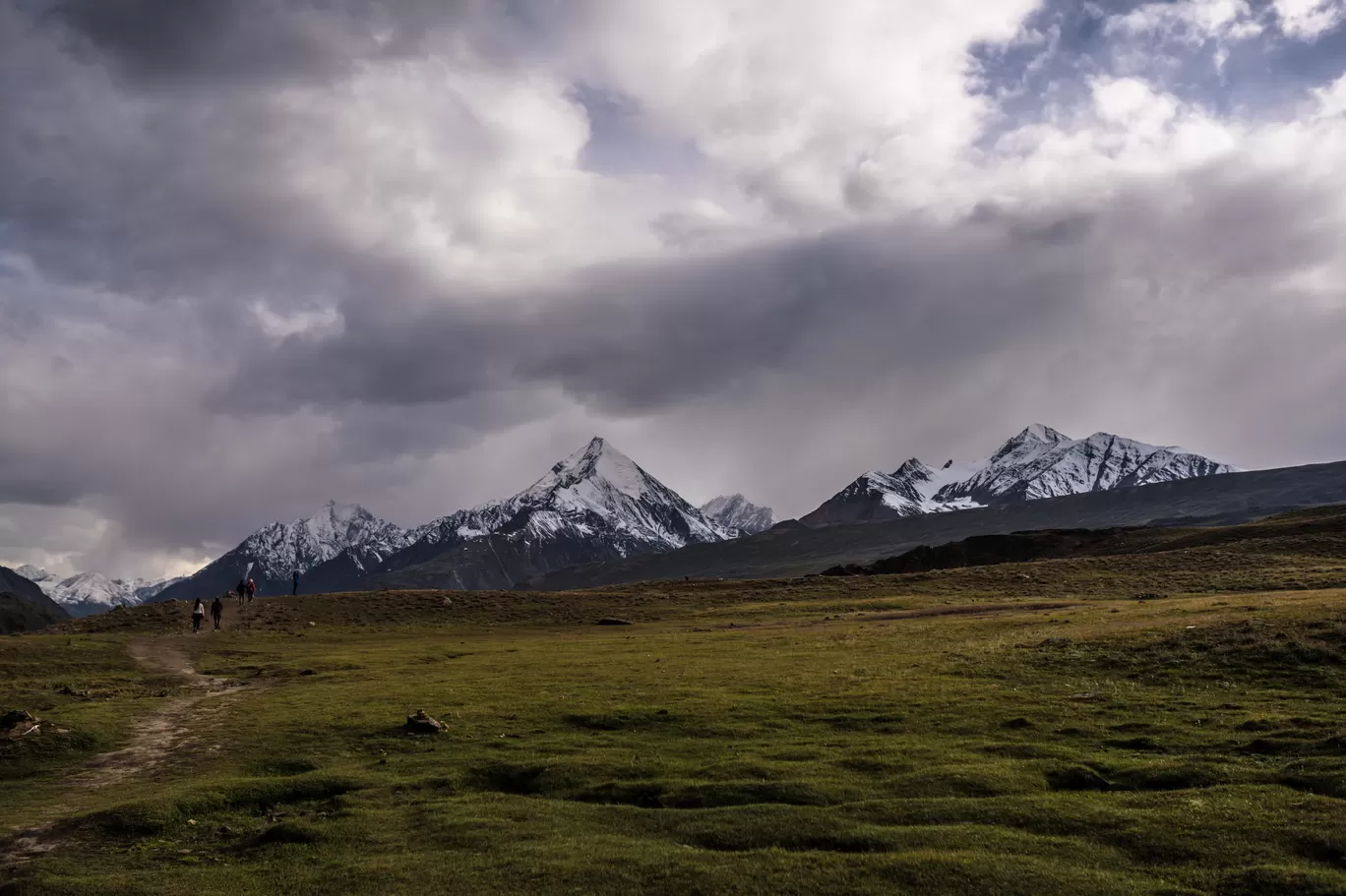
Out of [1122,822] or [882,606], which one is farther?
[882,606]

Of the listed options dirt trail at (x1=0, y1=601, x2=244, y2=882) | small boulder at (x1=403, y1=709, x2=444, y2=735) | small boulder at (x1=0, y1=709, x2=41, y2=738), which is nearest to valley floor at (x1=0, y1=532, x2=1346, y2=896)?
dirt trail at (x1=0, y1=601, x2=244, y2=882)

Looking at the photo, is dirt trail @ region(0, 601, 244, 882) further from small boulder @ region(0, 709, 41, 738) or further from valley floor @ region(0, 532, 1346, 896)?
small boulder @ region(0, 709, 41, 738)

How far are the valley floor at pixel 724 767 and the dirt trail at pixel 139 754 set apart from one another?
160mm

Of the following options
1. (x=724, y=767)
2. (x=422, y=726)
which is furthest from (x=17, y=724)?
(x=724, y=767)

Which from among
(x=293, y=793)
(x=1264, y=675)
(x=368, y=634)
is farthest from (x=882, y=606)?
(x=293, y=793)

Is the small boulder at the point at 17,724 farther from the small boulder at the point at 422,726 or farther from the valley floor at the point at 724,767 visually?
the small boulder at the point at 422,726

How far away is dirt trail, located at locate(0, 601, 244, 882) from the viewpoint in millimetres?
22516

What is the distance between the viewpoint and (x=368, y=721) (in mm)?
35594

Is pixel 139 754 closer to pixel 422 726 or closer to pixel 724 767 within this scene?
pixel 422 726

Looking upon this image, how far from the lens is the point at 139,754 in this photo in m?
32.2

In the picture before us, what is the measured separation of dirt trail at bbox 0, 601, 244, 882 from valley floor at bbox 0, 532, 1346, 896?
16 cm

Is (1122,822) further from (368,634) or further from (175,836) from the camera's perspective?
(368,634)

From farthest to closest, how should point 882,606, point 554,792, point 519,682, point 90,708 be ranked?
point 882,606
point 519,682
point 90,708
point 554,792

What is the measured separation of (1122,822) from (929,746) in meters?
7.96
